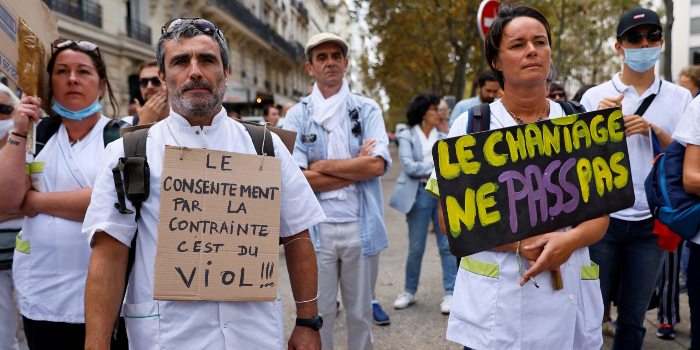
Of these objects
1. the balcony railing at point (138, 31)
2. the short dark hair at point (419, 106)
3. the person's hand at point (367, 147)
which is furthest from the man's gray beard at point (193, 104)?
the balcony railing at point (138, 31)

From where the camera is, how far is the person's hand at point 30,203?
98.1 inches

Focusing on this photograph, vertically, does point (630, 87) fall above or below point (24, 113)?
above

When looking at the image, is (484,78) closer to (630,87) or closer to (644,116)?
(630,87)

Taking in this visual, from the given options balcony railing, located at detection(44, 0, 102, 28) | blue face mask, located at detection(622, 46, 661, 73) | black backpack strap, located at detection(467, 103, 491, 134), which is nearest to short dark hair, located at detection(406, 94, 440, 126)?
blue face mask, located at detection(622, 46, 661, 73)

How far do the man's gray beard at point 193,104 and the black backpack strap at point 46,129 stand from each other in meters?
1.14

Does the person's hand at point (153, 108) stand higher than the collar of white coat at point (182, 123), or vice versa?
the person's hand at point (153, 108)

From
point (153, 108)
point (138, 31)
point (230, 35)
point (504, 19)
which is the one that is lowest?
point (153, 108)

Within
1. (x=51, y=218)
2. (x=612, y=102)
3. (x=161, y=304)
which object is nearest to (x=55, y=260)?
(x=51, y=218)

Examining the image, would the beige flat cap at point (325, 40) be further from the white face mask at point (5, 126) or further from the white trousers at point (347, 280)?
the white face mask at point (5, 126)

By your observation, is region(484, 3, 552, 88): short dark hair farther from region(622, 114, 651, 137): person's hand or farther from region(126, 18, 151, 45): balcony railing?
region(126, 18, 151, 45): balcony railing

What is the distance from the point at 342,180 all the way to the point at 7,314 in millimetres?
2081

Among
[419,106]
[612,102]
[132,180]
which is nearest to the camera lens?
[132,180]

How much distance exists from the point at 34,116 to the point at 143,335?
1.32m

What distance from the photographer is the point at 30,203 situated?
8.20 feet
